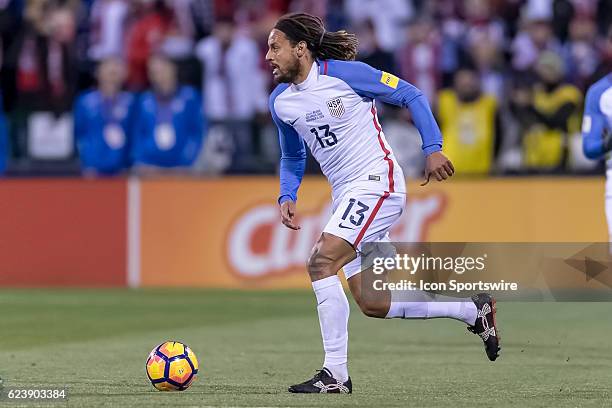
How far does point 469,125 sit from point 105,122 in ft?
14.7

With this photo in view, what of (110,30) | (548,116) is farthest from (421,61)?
(110,30)

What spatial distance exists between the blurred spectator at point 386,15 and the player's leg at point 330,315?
35.9 ft

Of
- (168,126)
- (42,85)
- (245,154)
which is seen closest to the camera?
(168,126)

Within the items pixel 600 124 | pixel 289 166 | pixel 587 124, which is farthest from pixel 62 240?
pixel 289 166

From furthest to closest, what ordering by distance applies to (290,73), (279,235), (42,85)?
(42,85), (279,235), (290,73)

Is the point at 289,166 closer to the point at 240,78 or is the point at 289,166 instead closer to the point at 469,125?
the point at 469,125

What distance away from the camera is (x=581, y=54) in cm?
1808

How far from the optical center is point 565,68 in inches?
715

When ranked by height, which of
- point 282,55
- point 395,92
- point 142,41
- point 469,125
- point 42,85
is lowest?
point 395,92

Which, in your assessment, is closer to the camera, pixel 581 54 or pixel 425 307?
pixel 425 307

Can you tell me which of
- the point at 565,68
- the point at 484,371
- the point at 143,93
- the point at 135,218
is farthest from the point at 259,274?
the point at 484,371

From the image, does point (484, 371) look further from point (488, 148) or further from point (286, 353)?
point (488, 148)

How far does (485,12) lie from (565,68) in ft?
4.51

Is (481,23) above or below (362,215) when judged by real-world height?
above
